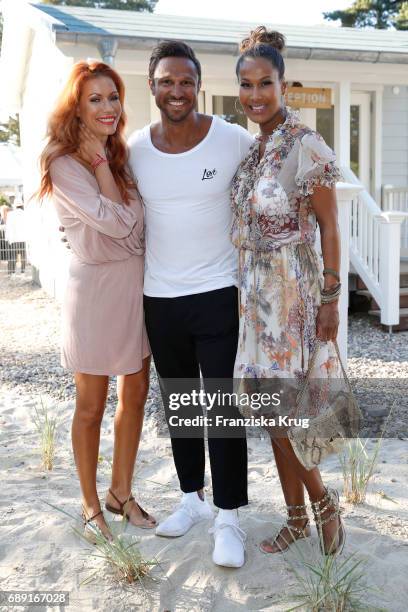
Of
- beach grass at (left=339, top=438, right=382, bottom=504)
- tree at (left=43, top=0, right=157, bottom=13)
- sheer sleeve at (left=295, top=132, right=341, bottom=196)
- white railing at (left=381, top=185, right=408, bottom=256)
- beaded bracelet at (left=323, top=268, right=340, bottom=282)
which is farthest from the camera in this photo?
tree at (left=43, top=0, right=157, bottom=13)

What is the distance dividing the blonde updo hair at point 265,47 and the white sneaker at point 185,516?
6.38 feet

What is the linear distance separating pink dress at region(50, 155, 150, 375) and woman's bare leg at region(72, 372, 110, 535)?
8 cm

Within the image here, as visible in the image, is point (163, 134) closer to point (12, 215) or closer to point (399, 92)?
point (399, 92)

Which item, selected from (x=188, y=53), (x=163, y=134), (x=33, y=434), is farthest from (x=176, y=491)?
(x=188, y=53)

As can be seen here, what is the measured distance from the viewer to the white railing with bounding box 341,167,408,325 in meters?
8.02

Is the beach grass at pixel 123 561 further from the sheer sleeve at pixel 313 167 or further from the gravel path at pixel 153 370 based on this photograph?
the gravel path at pixel 153 370

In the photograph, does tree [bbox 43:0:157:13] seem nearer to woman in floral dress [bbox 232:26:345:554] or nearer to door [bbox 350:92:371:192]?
door [bbox 350:92:371:192]

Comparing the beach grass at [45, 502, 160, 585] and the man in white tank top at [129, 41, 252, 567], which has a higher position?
the man in white tank top at [129, 41, 252, 567]

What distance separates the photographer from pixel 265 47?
2740 millimetres

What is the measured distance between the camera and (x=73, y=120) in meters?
2.96

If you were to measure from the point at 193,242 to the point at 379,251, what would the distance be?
19.4ft

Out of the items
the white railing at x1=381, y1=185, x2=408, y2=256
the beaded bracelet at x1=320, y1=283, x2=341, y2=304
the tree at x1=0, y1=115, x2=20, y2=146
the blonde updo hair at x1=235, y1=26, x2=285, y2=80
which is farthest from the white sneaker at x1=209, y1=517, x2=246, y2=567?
the tree at x1=0, y1=115, x2=20, y2=146

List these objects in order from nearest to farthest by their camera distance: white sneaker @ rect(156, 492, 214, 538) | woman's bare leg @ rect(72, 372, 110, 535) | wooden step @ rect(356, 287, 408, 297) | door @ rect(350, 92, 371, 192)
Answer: woman's bare leg @ rect(72, 372, 110, 535) → white sneaker @ rect(156, 492, 214, 538) → wooden step @ rect(356, 287, 408, 297) → door @ rect(350, 92, 371, 192)

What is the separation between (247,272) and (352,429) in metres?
0.78
